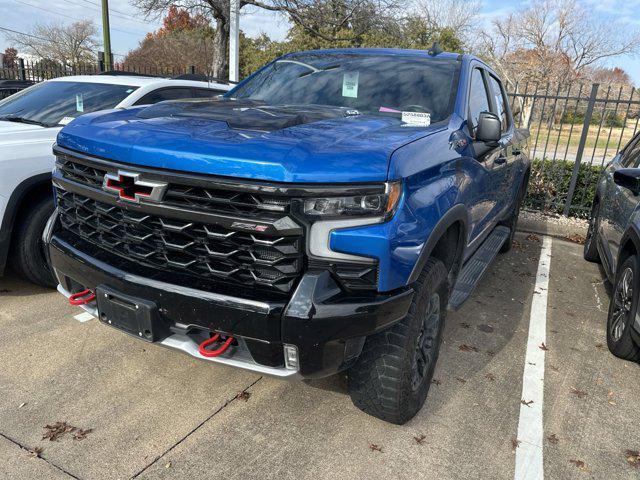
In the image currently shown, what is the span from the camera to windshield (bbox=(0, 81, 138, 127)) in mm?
4641

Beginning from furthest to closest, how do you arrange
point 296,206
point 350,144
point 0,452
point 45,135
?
point 45,135 → point 0,452 → point 350,144 → point 296,206

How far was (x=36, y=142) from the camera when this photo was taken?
3822 millimetres

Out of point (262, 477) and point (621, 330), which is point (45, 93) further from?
point (621, 330)

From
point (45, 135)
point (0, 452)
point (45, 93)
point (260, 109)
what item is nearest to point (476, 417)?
point (260, 109)

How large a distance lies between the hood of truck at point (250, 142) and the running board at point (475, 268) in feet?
3.62

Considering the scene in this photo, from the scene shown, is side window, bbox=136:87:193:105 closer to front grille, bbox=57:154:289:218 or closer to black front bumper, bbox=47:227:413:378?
front grille, bbox=57:154:289:218

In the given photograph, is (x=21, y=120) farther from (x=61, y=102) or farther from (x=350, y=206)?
(x=350, y=206)

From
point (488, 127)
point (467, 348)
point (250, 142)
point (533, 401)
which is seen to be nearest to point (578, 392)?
point (533, 401)

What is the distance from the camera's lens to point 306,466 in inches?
94.5

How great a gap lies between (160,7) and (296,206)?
13.4 m

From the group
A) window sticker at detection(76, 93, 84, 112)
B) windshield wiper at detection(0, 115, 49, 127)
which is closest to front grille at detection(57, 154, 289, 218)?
windshield wiper at detection(0, 115, 49, 127)

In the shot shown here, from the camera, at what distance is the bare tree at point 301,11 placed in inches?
520

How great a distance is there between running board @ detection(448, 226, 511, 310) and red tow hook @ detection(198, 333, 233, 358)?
138 centimetres

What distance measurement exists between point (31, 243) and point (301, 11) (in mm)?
11393
